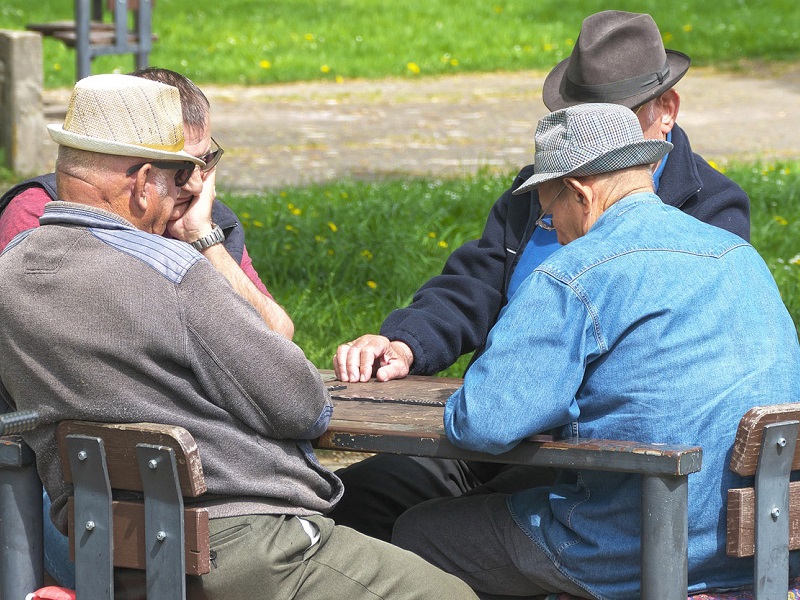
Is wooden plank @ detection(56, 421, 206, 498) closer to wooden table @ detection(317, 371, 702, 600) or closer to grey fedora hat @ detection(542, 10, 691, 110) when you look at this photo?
wooden table @ detection(317, 371, 702, 600)

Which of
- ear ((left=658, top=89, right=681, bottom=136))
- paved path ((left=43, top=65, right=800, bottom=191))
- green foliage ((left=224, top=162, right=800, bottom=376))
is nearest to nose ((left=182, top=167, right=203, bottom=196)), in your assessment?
ear ((left=658, top=89, right=681, bottom=136))

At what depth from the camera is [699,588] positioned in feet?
8.29

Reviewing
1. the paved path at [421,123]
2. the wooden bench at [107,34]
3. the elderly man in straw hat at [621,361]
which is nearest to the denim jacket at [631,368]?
the elderly man in straw hat at [621,361]

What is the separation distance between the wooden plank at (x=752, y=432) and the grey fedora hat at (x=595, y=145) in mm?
584

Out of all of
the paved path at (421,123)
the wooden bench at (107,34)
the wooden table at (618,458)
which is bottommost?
the paved path at (421,123)

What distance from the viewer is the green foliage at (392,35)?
566 inches

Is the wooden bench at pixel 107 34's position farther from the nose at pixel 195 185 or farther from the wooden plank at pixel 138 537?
the wooden plank at pixel 138 537

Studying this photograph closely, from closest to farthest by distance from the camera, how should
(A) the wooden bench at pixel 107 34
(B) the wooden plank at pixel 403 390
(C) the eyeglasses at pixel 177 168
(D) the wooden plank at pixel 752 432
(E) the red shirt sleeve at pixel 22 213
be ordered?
(D) the wooden plank at pixel 752 432 < (C) the eyeglasses at pixel 177 168 < (B) the wooden plank at pixel 403 390 < (E) the red shirt sleeve at pixel 22 213 < (A) the wooden bench at pixel 107 34

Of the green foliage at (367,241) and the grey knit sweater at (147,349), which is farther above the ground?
the grey knit sweater at (147,349)

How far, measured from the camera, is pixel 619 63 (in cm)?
341

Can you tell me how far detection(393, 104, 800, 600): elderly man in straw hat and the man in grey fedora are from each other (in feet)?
Result: 2.05

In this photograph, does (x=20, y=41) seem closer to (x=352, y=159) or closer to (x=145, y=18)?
(x=145, y=18)

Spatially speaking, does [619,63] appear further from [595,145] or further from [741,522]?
[741,522]

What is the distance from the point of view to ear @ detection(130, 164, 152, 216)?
2.46 m
